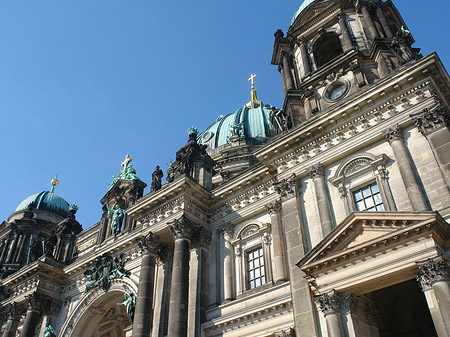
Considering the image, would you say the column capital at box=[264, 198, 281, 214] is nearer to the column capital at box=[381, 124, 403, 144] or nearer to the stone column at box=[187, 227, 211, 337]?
the stone column at box=[187, 227, 211, 337]

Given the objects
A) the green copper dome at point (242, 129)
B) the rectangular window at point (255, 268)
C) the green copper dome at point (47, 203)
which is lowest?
the rectangular window at point (255, 268)

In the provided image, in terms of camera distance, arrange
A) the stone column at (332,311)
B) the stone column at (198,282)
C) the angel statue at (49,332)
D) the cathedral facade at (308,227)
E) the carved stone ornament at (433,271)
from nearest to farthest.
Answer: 1. the carved stone ornament at (433,271)
2. the stone column at (332,311)
3. the cathedral facade at (308,227)
4. the stone column at (198,282)
5. the angel statue at (49,332)

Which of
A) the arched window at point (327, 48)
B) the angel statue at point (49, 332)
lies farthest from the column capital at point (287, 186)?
the angel statue at point (49, 332)

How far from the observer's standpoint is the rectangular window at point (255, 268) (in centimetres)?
1984

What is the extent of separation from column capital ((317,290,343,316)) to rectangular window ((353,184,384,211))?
3.94 meters

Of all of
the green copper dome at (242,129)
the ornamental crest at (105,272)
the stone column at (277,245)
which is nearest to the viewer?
the stone column at (277,245)

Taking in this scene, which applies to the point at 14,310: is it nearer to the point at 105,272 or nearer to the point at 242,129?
the point at 105,272

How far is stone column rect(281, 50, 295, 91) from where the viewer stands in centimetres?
2556

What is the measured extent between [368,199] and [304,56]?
1169 cm

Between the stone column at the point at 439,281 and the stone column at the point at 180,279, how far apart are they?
10235 mm

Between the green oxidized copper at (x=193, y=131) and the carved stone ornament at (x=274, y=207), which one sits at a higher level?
the green oxidized copper at (x=193, y=131)

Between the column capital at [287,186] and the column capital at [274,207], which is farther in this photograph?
the column capital at [274,207]

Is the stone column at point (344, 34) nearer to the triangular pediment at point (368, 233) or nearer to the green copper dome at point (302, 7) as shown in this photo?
the green copper dome at point (302, 7)

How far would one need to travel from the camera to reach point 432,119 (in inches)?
645
